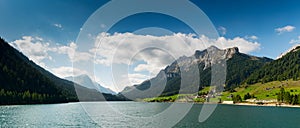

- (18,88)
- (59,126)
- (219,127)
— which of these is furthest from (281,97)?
(18,88)

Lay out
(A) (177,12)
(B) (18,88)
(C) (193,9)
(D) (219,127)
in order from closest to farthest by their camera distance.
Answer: (C) (193,9)
(A) (177,12)
(D) (219,127)
(B) (18,88)

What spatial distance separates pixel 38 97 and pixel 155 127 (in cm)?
14072

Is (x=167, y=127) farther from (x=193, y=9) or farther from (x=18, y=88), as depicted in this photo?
(x=18, y=88)

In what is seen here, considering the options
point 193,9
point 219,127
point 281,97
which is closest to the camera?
point 193,9

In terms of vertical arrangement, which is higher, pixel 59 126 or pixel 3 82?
pixel 3 82

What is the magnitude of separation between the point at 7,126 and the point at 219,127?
45911 millimetres

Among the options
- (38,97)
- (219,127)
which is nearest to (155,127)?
(219,127)

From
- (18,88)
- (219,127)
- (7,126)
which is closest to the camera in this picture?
(7,126)

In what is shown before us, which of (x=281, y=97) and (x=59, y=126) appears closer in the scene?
(x=59, y=126)

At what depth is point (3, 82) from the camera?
176375mm

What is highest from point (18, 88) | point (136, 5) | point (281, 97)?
point (136, 5)

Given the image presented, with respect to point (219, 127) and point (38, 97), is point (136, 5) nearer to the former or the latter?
point (219, 127)

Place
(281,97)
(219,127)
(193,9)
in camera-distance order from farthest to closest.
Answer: (281,97), (219,127), (193,9)

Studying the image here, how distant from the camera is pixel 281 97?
558ft
